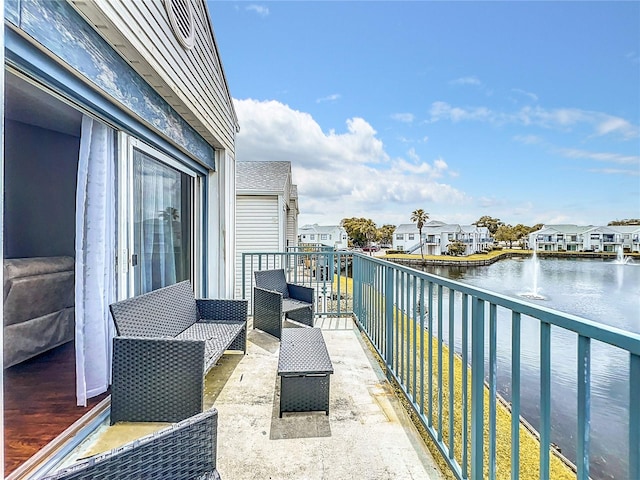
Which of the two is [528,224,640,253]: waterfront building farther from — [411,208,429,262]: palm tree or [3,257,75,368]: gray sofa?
[3,257,75,368]: gray sofa

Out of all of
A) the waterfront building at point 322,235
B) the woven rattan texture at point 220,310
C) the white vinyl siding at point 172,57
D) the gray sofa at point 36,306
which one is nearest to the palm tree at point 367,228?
the waterfront building at point 322,235

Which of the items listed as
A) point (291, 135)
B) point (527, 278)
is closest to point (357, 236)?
point (527, 278)

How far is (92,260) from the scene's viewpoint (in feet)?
7.93

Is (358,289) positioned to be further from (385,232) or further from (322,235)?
(385,232)

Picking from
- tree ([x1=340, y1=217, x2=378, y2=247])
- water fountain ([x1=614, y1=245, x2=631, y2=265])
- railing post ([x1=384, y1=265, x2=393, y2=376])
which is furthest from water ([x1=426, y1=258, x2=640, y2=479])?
tree ([x1=340, y1=217, x2=378, y2=247])

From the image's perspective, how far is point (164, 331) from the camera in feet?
9.44

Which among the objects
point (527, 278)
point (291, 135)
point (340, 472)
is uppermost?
point (291, 135)

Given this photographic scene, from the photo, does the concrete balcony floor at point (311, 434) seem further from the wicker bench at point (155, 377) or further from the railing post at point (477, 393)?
the railing post at point (477, 393)

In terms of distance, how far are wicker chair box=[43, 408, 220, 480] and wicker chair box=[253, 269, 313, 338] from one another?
2.72m

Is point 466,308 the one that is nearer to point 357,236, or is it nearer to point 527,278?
point 527,278

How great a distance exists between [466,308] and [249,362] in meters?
2.55

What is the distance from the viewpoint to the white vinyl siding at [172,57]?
2.07 meters

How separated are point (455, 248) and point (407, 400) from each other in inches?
1988

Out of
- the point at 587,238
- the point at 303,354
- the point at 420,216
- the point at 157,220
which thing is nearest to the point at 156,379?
the point at 303,354
